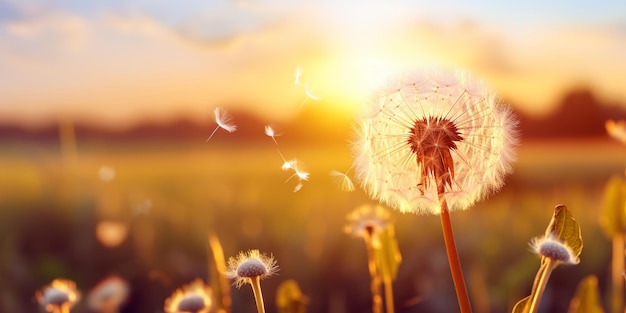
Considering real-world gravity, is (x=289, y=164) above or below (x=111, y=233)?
below

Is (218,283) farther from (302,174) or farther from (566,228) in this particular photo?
(566,228)

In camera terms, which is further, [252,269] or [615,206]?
[615,206]

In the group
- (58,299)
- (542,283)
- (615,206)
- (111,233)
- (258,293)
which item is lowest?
(542,283)

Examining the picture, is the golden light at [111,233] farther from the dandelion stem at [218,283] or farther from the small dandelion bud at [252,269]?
the small dandelion bud at [252,269]

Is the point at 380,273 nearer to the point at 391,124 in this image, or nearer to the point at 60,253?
the point at 391,124

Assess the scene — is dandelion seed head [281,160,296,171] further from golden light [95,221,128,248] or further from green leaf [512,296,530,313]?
golden light [95,221,128,248]

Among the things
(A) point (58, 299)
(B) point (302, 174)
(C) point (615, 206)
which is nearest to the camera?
(B) point (302, 174)

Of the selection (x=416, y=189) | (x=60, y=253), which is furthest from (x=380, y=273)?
(x=60, y=253)

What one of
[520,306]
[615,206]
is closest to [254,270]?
[520,306]
